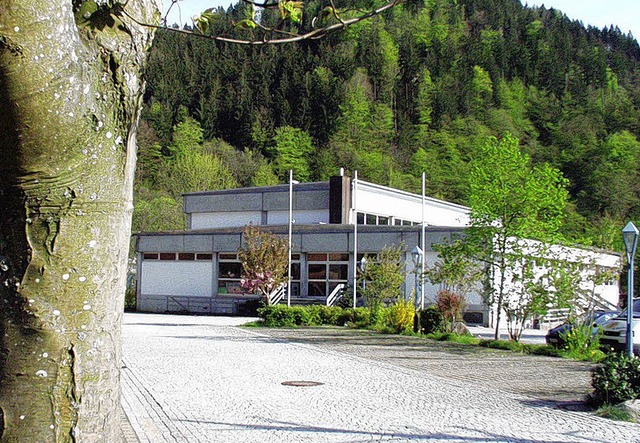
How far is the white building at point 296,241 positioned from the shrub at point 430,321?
32.5ft

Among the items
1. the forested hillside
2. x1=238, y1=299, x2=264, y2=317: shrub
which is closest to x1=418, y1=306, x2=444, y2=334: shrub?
x1=238, y1=299, x2=264, y2=317: shrub

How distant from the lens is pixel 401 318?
2783 centimetres

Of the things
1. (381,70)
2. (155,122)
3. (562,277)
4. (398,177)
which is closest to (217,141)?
(155,122)

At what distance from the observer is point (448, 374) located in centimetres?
1577

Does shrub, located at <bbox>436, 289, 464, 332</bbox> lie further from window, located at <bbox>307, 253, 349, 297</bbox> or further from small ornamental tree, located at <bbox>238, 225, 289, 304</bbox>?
window, located at <bbox>307, 253, 349, 297</bbox>

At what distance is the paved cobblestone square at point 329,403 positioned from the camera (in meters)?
9.25

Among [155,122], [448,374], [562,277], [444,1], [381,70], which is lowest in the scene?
[448,374]

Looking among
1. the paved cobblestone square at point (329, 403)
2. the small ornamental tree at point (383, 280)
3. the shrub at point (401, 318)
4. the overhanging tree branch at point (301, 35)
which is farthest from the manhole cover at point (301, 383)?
the small ornamental tree at point (383, 280)

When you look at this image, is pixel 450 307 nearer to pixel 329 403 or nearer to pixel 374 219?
pixel 329 403

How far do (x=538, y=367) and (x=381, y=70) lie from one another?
4186 inches

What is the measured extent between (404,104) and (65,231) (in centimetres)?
11816

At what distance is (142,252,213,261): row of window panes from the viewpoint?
44938mm

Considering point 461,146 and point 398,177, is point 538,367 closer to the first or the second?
point 398,177

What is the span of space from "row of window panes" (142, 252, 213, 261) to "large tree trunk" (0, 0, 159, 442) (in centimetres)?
4175
